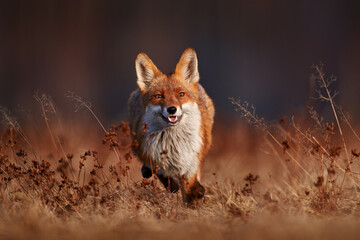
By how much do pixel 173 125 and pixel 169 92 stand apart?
412 millimetres

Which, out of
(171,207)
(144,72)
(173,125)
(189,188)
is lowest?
(171,207)

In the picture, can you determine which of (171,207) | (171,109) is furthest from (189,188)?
(171,109)

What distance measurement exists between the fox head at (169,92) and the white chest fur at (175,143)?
1 centimetres

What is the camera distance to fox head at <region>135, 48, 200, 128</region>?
14.8 feet

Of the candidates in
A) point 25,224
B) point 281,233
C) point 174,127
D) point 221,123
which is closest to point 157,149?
point 174,127

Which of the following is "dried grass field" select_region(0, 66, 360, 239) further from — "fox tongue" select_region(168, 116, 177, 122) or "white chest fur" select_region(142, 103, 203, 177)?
"fox tongue" select_region(168, 116, 177, 122)

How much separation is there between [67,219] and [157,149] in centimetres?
152

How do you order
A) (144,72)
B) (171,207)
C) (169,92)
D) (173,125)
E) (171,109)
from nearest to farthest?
(171,207), (171,109), (173,125), (169,92), (144,72)

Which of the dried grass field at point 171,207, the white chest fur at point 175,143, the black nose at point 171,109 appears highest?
the black nose at point 171,109

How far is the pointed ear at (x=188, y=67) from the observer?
16.4 ft

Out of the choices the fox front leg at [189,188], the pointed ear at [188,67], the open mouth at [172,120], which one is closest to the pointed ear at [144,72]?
the pointed ear at [188,67]

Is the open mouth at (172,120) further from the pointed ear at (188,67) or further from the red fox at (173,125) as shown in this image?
the pointed ear at (188,67)

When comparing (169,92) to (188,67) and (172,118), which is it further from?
(188,67)

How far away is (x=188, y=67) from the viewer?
16.8ft
